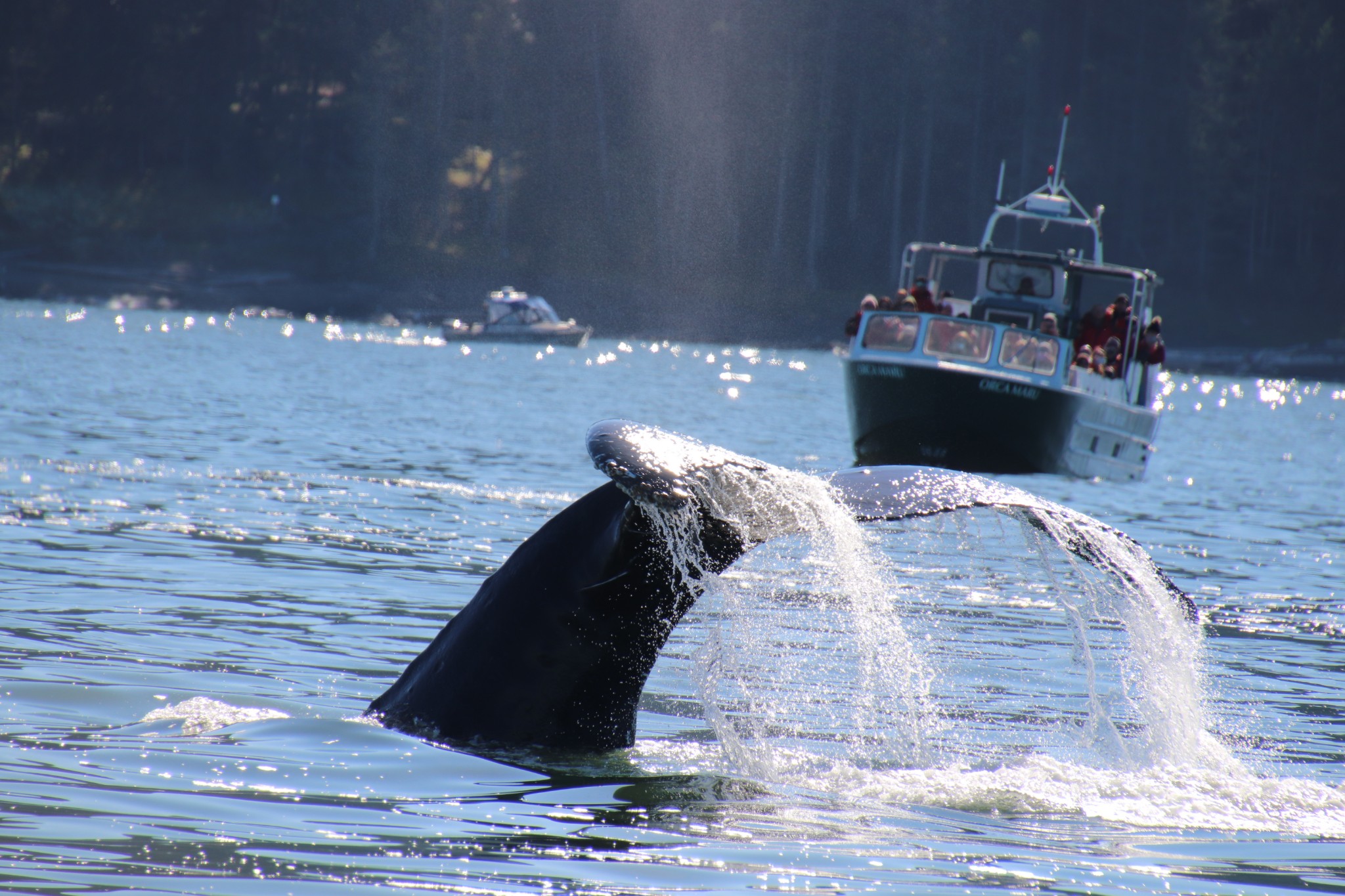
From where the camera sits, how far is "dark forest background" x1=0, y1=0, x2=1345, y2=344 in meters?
74.1

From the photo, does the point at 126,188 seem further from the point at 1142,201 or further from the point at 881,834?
the point at 881,834

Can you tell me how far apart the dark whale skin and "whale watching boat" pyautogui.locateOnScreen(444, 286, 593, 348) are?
5466 cm

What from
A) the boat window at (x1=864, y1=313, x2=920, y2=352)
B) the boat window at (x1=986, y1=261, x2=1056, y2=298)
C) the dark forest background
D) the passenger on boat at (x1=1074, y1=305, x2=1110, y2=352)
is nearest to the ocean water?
the boat window at (x1=864, y1=313, x2=920, y2=352)

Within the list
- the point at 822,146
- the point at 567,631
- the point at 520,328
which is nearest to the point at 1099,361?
the point at 567,631

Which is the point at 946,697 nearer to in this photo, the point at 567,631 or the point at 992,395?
the point at 567,631

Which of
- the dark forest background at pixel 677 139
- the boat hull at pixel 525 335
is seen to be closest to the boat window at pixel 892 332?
the boat hull at pixel 525 335

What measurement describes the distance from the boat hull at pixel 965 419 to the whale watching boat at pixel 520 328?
36706 millimetres

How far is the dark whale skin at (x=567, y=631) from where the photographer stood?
4.56 meters

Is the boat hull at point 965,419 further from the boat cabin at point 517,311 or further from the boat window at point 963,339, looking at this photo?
the boat cabin at point 517,311

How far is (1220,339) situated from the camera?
71.1 m

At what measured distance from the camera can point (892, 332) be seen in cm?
2319

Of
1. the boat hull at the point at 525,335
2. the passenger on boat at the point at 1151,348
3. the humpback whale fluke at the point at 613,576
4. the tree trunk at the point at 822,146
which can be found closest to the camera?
the humpback whale fluke at the point at 613,576

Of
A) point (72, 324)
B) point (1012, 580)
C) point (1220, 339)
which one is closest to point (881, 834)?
point (1012, 580)

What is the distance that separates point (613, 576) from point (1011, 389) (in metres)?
18.5
